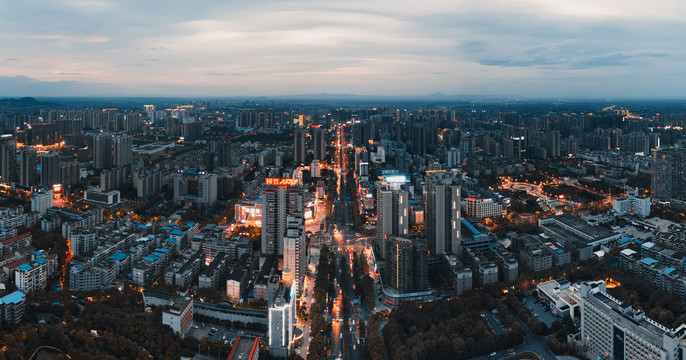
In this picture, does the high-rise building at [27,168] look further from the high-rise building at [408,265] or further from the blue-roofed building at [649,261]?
the blue-roofed building at [649,261]

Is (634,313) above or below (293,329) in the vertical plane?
above

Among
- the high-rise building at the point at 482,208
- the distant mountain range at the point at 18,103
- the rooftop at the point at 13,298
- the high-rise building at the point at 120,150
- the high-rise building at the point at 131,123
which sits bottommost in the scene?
the rooftop at the point at 13,298

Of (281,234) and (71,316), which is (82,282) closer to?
(71,316)

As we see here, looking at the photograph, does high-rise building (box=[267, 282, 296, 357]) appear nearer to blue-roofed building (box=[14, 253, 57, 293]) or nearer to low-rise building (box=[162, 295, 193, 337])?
low-rise building (box=[162, 295, 193, 337])

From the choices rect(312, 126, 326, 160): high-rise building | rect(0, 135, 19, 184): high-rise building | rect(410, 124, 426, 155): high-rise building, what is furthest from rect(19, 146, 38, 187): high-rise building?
rect(410, 124, 426, 155): high-rise building

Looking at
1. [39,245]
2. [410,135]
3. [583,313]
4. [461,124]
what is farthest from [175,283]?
[461,124]

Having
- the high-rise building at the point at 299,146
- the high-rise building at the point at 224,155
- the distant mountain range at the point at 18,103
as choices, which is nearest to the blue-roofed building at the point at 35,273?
the high-rise building at the point at 224,155

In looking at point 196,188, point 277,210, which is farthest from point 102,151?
point 277,210
